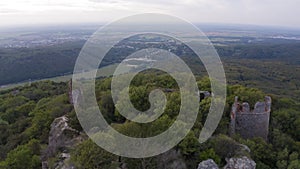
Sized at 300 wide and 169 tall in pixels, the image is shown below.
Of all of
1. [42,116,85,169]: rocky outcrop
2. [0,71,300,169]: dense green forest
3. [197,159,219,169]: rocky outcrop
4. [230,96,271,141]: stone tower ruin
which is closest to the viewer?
[197,159,219,169]: rocky outcrop

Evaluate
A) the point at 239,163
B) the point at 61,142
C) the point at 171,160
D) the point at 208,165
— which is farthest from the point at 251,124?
the point at 61,142

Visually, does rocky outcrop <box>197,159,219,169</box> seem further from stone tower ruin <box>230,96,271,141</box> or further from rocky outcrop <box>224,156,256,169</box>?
stone tower ruin <box>230,96,271,141</box>

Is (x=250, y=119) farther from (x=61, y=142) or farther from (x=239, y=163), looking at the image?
(x=61, y=142)

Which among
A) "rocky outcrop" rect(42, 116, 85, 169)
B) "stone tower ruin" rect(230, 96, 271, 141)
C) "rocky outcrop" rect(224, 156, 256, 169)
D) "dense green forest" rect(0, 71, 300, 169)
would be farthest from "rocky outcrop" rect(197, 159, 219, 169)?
"stone tower ruin" rect(230, 96, 271, 141)

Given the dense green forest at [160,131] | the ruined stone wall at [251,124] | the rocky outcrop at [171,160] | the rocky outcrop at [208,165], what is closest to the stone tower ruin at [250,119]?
the ruined stone wall at [251,124]

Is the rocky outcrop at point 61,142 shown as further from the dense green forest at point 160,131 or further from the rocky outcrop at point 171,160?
the rocky outcrop at point 171,160

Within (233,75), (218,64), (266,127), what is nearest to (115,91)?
(266,127)
